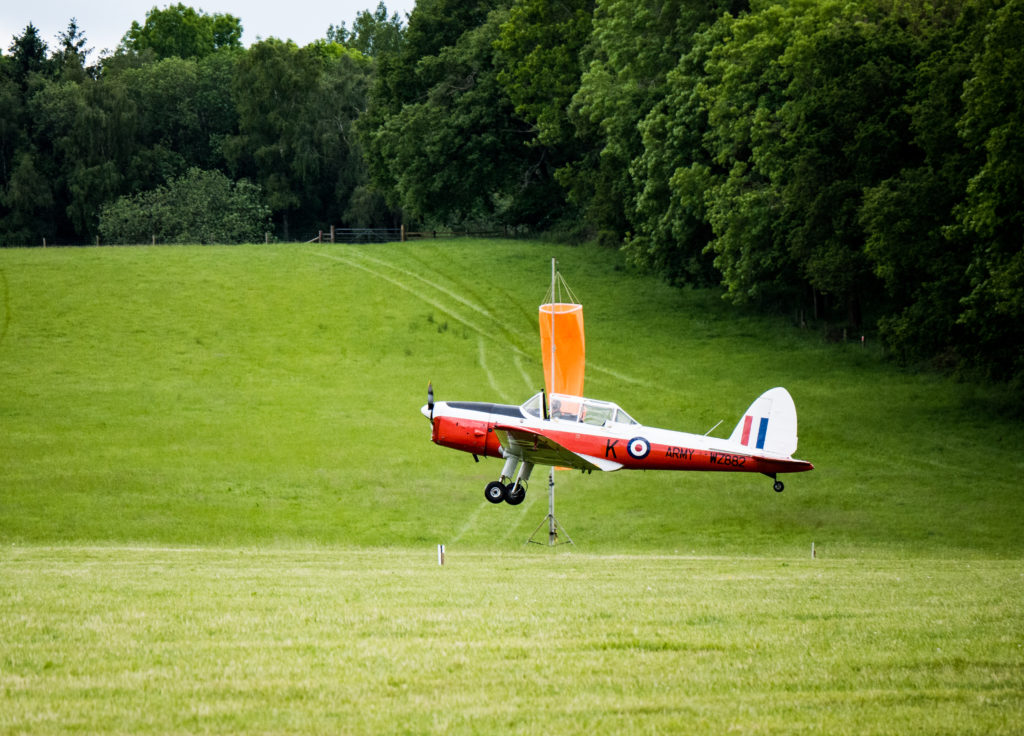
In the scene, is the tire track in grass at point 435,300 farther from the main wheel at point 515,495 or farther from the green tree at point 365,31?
the green tree at point 365,31

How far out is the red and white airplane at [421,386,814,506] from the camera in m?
24.7

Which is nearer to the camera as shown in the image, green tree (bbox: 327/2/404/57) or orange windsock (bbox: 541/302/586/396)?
orange windsock (bbox: 541/302/586/396)

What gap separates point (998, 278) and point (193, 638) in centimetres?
2920

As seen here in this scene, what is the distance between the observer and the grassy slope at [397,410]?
33031 mm

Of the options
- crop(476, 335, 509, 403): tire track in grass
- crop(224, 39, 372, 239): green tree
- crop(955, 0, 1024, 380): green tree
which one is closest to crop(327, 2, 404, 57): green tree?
crop(224, 39, 372, 239): green tree

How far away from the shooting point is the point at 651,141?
51.9 metres

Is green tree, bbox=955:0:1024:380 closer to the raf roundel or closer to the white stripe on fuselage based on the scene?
the white stripe on fuselage

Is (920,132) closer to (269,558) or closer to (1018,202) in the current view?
(1018,202)

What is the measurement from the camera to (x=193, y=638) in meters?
10.8

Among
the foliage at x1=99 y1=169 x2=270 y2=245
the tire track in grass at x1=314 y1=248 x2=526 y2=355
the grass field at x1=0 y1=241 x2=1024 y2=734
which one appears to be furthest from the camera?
the foliage at x1=99 y1=169 x2=270 y2=245

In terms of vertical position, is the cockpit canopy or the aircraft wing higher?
the cockpit canopy

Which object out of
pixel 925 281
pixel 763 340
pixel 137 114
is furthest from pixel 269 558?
pixel 137 114

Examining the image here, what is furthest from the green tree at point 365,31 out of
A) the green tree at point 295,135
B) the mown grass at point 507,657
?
the mown grass at point 507,657

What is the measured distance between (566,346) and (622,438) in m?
4.38
